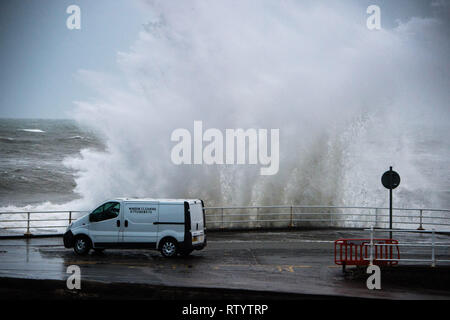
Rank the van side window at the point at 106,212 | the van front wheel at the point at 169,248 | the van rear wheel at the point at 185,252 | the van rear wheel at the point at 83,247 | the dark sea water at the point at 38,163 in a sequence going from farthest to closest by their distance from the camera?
the dark sea water at the point at 38,163
the van rear wheel at the point at 83,247
the van side window at the point at 106,212
the van front wheel at the point at 169,248
the van rear wheel at the point at 185,252

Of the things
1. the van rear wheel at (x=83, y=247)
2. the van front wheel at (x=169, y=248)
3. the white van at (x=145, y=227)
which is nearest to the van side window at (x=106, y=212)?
the white van at (x=145, y=227)

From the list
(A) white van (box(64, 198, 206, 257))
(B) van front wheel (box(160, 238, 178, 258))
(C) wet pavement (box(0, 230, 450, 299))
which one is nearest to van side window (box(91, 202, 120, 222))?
(A) white van (box(64, 198, 206, 257))

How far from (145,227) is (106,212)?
4.59 feet

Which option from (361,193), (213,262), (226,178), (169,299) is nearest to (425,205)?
(361,193)

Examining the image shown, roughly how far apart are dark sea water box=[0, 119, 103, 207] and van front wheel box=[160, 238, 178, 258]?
40.1 metres

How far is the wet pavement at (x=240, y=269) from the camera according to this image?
41.5 ft

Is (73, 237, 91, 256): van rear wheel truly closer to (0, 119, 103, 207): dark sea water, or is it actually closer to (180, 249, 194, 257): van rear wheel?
(180, 249, 194, 257): van rear wheel

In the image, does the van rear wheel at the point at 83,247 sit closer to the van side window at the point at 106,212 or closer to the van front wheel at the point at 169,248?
the van side window at the point at 106,212

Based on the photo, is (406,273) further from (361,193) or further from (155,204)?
(361,193)

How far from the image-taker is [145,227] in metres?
17.0

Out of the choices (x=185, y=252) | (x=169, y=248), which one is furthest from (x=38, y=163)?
(x=185, y=252)

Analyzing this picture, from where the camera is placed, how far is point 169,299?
37.8 feet

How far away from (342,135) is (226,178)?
26.3 feet

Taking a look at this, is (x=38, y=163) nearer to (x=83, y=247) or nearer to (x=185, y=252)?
(x=83, y=247)
